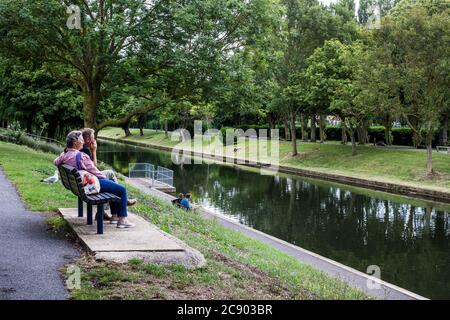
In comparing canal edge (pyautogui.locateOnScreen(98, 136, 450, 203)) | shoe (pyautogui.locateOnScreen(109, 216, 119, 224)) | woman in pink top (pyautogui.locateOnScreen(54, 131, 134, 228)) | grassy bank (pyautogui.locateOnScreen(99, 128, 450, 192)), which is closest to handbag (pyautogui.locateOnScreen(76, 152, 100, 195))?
woman in pink top (pyautogui.locateOnScreen(54, 131, 134, 228))

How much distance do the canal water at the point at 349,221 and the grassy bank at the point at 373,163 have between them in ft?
8.60

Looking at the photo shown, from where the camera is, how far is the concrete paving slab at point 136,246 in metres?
6.53

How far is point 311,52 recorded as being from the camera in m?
44.8

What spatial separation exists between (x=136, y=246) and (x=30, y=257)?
132 centimetres

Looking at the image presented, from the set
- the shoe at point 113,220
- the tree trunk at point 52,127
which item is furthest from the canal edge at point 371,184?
the shoe at point 113,220

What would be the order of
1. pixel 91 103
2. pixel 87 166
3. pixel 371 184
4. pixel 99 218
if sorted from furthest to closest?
pixel 371 184, pixel 91 103, pixel 87 166, pixel 99 218

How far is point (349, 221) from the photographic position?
20359 mm

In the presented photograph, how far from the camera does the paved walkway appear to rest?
5180mm

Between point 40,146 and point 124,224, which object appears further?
point 40,146

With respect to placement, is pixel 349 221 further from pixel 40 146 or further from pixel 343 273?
pixel 40 146

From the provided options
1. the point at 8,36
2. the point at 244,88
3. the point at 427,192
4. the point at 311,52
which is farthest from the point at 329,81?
the point at 8,36

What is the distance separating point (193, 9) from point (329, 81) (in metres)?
22.4

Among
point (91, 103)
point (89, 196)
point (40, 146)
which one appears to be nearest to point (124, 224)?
point (89, 196)
